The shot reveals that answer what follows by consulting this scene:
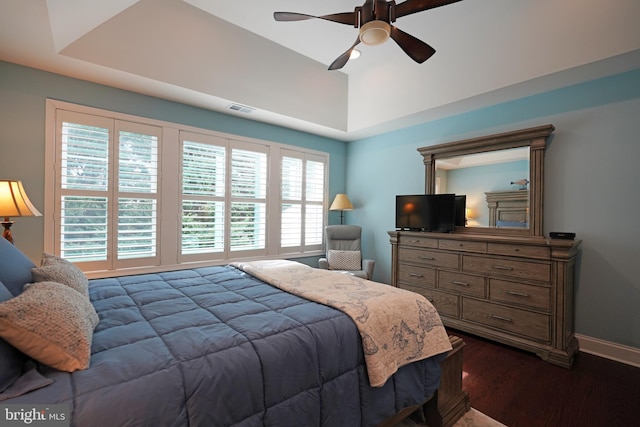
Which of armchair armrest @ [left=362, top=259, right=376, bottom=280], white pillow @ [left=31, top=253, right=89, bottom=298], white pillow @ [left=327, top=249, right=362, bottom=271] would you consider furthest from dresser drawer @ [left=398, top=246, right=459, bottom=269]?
white pillow @ [left=31, top=253, right=89, bottom=298]

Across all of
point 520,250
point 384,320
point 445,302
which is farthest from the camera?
point 445,302

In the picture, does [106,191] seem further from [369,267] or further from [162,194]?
[369,267]

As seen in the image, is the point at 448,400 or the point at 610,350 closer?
the point at 448,400

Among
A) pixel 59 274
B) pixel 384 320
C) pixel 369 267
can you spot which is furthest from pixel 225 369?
pixel 369 267

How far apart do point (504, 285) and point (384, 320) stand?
1.93 metres

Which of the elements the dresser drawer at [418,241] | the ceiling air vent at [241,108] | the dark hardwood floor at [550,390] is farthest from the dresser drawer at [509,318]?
the ceiling air vent at [241,108]

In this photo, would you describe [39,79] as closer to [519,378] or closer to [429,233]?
[429,233]

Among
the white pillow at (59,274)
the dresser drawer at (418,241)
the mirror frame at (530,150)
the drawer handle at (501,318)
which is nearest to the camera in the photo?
the white pillow at (59,274)

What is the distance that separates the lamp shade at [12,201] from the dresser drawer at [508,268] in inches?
150

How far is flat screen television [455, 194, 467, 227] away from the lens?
11.4 feet

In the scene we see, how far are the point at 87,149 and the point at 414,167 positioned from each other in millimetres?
3826

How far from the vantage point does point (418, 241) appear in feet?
11.4

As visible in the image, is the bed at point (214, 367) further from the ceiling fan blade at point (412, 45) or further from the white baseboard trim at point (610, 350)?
the ceiling fan blade at point (412, 45)

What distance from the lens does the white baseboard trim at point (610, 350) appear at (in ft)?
8.09
